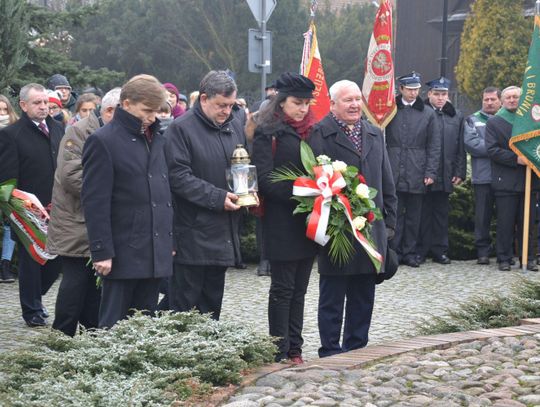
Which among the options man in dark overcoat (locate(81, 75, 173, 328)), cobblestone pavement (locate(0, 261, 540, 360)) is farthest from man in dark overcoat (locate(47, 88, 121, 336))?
man in dark overcoat (locate(81, 75, 173, 328))

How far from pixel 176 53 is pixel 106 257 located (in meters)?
38.9

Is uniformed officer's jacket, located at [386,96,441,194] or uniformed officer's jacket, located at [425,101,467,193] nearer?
uniformed officer's jacket, located at [386,96,441,194]

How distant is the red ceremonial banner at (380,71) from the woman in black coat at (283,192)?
5760 millimetres

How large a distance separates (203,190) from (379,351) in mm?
1493

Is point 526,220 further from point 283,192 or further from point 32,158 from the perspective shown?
point 283,192

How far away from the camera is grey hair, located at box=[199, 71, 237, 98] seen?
6738 millimetres

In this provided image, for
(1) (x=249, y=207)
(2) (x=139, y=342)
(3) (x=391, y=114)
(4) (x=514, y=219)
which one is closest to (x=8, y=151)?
(1) (x=249, y=207)

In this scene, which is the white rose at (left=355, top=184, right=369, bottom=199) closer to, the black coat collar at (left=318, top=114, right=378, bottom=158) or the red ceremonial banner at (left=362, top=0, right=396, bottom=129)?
the black coat collar at (left=318, top=114, right=378, bottom=158)

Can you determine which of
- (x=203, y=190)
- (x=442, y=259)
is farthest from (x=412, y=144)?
(x=203, y=190)

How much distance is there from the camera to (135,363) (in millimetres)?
5273

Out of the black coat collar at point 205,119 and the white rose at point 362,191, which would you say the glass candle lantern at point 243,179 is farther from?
the white rose at point 362,191

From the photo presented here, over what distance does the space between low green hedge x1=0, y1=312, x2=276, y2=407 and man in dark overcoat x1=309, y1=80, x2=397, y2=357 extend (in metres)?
1.33

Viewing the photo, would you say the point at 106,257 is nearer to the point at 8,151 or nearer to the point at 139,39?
the point at 8,151

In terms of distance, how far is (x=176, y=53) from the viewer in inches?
1751
